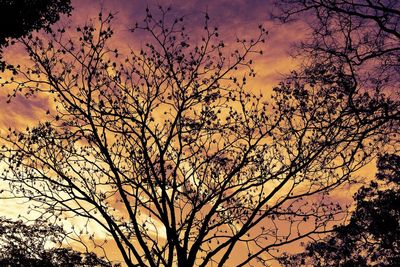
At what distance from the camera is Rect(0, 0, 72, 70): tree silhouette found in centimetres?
1373

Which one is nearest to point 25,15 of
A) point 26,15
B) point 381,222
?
point 26,15

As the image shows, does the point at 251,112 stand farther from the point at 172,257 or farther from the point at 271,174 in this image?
the point at 172,257

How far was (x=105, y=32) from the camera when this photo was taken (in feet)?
50.7

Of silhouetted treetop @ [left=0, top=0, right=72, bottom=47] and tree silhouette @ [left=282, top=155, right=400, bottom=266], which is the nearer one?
silhouetted treetop @ [left=0, top=0, right=72, bottom=47]

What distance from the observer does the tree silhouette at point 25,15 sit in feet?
45.0

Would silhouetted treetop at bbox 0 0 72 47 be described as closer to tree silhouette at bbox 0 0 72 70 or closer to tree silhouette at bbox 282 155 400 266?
tree silhouette at bbox 0 0 72 70

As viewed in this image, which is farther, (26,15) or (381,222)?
(381,222)

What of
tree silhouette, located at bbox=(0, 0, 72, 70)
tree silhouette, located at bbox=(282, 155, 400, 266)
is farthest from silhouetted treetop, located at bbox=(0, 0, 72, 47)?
tree silhouette, located at bbox=(282, 155, 400, 266)

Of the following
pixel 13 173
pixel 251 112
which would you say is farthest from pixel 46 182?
pixel 251 112

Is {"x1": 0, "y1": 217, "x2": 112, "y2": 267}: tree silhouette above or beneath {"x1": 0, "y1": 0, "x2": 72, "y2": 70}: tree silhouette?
beneath

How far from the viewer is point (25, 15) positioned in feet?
46.6

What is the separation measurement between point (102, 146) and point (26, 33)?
4336mm

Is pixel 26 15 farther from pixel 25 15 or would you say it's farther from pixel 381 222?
pixel 381 222

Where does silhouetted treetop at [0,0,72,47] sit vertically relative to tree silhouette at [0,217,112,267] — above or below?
above
